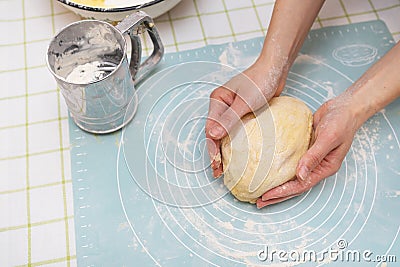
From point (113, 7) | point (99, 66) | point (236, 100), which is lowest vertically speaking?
point (99, 66)

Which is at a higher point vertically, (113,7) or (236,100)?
(236,100)

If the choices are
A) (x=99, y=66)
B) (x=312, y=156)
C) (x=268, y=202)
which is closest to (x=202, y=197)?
(x=268, y=202)

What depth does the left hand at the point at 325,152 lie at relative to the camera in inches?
40.3

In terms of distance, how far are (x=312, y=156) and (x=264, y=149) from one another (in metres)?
0.11

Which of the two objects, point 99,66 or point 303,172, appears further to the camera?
point 99,66

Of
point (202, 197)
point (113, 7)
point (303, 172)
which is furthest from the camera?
point (113, 7)

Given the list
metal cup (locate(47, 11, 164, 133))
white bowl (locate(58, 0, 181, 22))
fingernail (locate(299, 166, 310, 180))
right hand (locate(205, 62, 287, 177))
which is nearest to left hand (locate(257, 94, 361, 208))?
fingernail (locate(299, 166, 310, 180))

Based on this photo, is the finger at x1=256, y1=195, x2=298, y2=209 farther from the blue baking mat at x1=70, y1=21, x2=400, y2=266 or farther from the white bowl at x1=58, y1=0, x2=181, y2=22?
the white bowl at x1=58, y1=0, x2=181, y2=22

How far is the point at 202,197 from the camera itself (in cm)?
A: 112

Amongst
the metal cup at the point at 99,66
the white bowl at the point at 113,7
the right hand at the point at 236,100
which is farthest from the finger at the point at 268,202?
the white bowl at the point at 113,7

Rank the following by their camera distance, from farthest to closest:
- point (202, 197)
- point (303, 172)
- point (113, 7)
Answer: point (113, 7) < point (202, 197) < point (303, 172)

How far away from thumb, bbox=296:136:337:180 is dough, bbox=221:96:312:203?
0.14 ft

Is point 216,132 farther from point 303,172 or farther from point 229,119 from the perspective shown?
point 303,172

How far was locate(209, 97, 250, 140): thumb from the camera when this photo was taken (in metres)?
1.07
